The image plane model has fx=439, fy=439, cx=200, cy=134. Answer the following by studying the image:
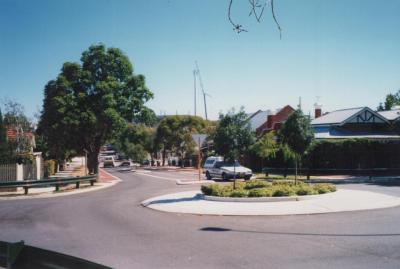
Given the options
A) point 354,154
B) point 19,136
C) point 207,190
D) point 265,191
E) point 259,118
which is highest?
point 259,118

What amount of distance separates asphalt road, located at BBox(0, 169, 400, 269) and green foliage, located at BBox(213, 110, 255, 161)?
6343 millimetres

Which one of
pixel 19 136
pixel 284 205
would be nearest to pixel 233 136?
pixel 284 205

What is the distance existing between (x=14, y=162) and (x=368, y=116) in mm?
32536

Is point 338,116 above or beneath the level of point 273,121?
beneath

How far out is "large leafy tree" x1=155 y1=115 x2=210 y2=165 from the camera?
6669cm

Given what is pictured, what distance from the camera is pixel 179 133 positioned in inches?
2633

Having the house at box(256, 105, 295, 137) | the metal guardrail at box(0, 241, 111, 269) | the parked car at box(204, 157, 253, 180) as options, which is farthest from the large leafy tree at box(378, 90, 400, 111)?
the metal guardrail at box(0, 241, 111, 269)

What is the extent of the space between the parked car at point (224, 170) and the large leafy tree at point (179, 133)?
1232 inches

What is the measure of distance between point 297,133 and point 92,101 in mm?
18283

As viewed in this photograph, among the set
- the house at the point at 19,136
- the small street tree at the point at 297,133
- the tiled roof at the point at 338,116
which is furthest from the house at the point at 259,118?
the small street tree at the point at 297,133

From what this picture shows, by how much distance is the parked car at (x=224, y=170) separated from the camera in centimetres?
3198

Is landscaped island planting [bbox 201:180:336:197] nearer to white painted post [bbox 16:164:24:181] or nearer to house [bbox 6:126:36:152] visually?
white painted post [bbox 16:164:24:181]

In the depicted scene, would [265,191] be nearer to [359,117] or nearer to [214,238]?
[214,238]

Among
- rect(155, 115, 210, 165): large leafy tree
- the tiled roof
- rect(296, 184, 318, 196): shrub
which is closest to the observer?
rect(296, 184, 318, 196): shrub
